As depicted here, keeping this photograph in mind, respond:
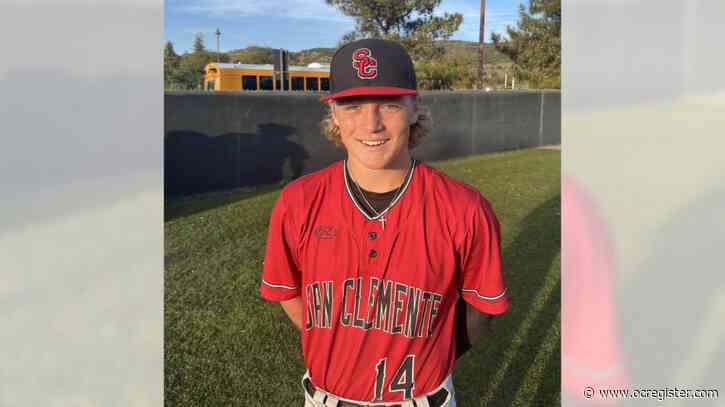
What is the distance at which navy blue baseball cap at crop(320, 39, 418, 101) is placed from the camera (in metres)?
1.77

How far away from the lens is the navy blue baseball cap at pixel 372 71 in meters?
1.77

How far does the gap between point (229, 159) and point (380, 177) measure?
25.5 ft

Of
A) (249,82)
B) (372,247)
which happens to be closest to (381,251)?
(372,247)

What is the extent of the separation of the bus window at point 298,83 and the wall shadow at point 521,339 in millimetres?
14594

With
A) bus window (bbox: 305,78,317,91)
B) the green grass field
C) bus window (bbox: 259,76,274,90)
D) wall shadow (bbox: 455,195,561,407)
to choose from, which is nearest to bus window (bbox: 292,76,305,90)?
bus window (bbox: 305,78,317,91)

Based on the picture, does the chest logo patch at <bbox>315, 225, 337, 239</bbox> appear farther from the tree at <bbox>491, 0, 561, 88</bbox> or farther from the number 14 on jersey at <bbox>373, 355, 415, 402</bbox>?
the tree at <bbox>491, 0, 561, 88</bbox>

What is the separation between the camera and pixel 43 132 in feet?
4.90

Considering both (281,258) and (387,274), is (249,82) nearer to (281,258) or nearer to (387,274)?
(281,258)

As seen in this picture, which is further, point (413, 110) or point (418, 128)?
point (418, 128)

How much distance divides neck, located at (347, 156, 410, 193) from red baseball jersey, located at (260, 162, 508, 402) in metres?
0.04

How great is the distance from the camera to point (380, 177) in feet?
6.28

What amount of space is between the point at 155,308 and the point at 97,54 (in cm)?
58

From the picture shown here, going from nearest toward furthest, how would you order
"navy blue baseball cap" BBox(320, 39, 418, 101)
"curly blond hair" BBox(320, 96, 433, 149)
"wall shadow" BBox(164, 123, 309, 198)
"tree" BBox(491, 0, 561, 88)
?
1. "navy blue baseball cap" BBox(320, 39, 418, 101)
2. "curly blond hair" BBox(320, 96, 433, 149)
3. "wall shadow" BBox(164, 123, 309, 198)
4. "tree" BBox(491, 0, 561, 88)

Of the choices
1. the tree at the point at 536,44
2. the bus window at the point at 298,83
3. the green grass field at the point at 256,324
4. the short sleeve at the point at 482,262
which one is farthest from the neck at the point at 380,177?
the tree at the point at 536,44
